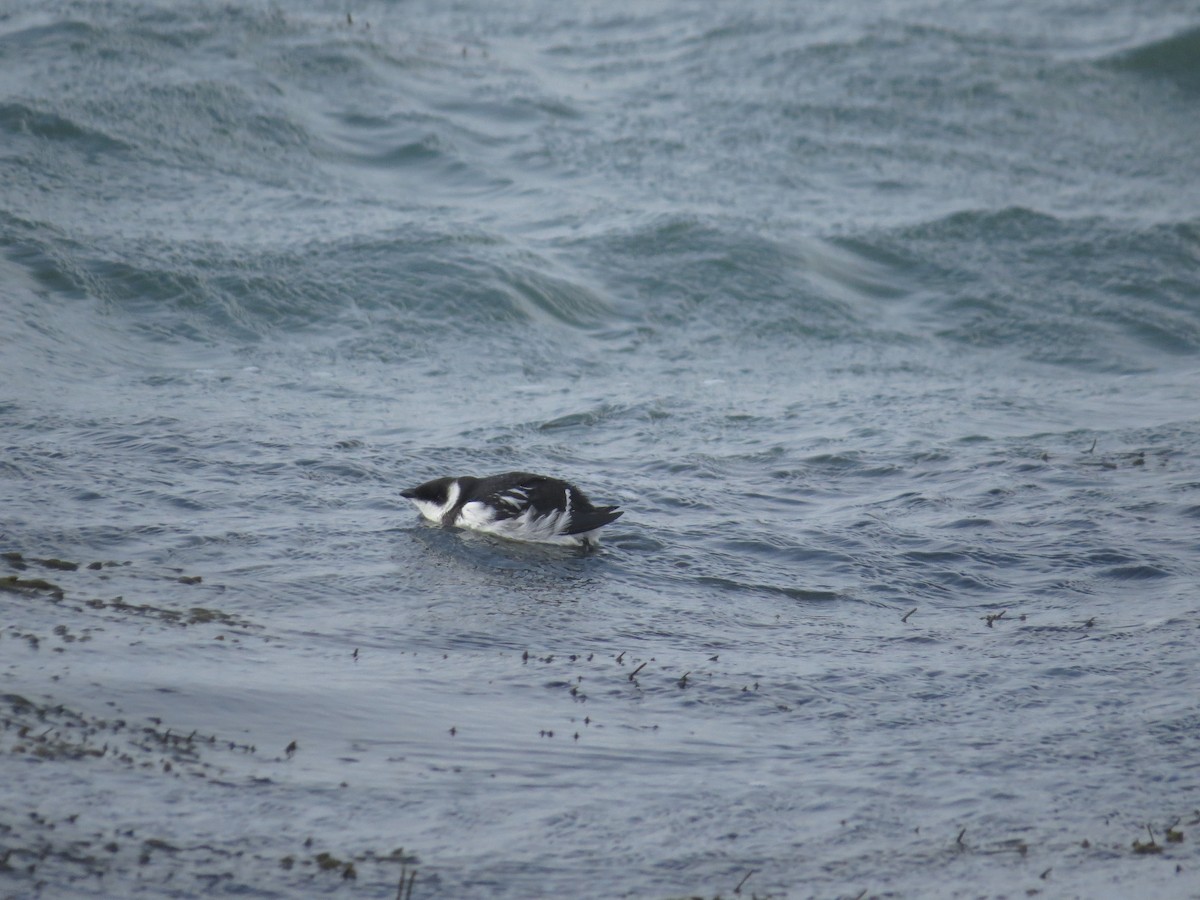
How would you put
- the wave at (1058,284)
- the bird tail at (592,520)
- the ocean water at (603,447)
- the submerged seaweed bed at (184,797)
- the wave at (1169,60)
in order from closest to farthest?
the submerged seaweed bed at (184,797)
the ocean water at (603,447)
the bird tail at (592,520)
the wave at (1058,284)
the wave at (1169,60)

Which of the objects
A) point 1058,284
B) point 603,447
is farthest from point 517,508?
point 1058,284

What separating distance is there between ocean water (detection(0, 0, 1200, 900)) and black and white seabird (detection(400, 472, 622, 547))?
141 mm

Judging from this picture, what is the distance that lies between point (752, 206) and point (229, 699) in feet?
34.1

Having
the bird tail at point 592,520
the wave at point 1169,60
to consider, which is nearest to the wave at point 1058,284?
the wave at point 1169,60

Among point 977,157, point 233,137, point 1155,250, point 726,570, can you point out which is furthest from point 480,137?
point 726,570

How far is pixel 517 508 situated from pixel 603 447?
73.0 inches

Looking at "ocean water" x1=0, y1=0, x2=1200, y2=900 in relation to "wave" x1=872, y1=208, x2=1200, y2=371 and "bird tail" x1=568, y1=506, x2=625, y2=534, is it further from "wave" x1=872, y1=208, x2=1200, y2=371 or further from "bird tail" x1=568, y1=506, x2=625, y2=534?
"bird tail" x1=568, y1=506, x2=625, y2=534

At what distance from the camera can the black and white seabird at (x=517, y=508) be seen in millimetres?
7777

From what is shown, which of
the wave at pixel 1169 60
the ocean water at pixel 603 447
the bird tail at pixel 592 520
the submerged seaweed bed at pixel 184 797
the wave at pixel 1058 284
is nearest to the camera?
the submerged seaweed bed at pixel 184 797

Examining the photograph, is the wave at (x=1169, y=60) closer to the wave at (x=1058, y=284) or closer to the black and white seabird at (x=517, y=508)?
the wave at (x=1058, y=284)

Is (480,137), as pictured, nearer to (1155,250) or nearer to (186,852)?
(1155,250)

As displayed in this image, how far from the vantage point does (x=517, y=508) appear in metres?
7.86

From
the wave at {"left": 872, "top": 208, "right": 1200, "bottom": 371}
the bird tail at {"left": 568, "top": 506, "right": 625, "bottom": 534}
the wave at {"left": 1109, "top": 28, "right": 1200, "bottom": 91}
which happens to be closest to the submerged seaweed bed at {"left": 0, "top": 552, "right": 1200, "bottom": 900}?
the bird tail at {"left": 568, "top": 506, "right": 625, "bottom": 534}

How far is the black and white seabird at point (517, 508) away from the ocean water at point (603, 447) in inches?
5.5
